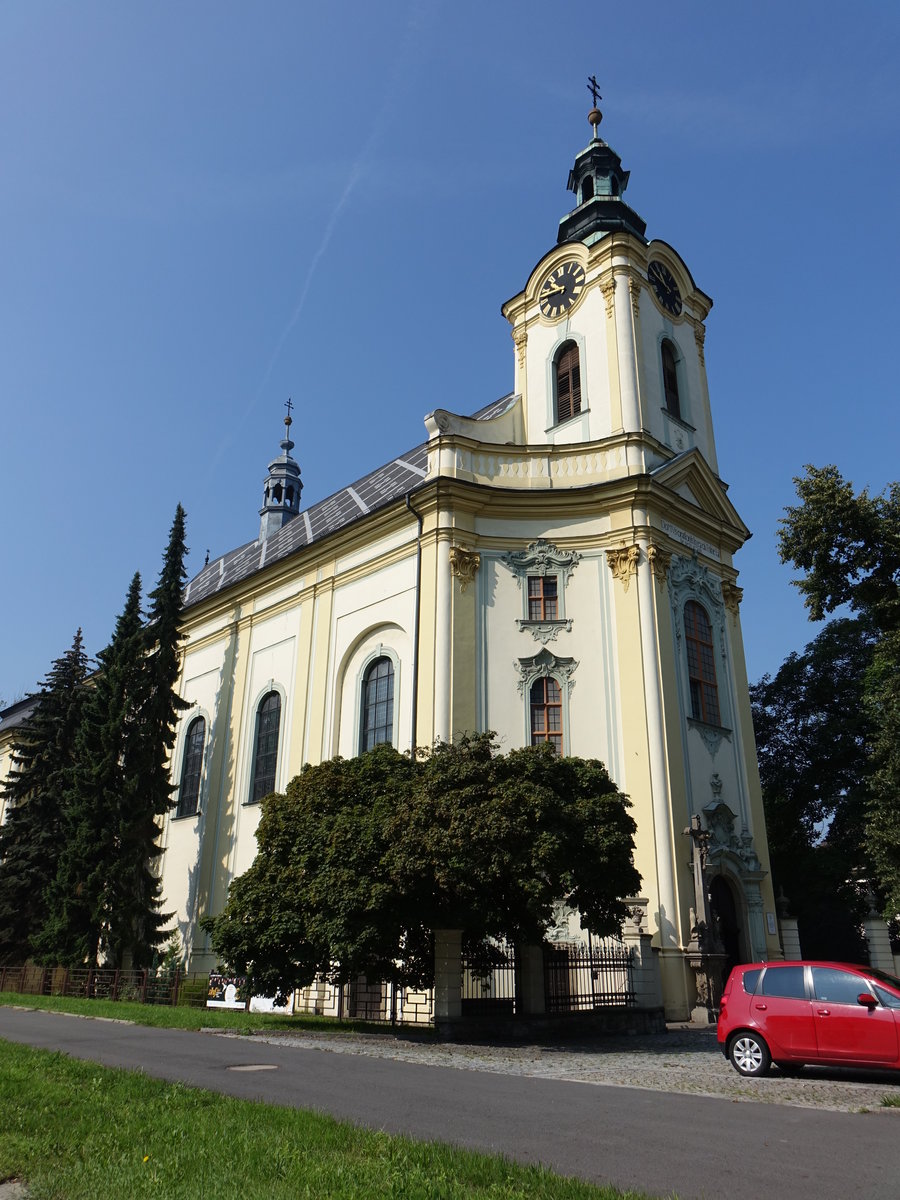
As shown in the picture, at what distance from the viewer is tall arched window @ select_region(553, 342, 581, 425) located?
2892 cm

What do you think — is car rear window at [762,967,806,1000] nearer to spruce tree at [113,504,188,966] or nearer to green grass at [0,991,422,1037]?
green grass at [0,991,422,1037]

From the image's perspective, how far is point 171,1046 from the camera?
1359cm

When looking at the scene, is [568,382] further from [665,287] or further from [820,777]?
[820,777]

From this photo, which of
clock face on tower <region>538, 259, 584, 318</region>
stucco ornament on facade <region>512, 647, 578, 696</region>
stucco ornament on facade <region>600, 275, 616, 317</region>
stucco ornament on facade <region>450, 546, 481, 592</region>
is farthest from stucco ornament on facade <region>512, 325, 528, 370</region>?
stucco ornament on facade <region>512, 647, 578, 696</region>

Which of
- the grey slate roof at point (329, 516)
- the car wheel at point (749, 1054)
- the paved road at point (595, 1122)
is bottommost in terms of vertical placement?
the paved road at point (595, 1122)

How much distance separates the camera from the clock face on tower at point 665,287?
30.6 metres

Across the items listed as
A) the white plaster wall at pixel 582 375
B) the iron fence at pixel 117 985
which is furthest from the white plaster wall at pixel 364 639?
the iron fence at pixel 117 985

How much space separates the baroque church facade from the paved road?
1207 centimetres

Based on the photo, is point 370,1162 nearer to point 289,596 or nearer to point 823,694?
point 289,596

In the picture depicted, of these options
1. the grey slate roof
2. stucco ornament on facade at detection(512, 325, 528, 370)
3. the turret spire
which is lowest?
the grey slate roof

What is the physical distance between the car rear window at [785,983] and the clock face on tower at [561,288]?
22981 mm

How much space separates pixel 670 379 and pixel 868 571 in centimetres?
887

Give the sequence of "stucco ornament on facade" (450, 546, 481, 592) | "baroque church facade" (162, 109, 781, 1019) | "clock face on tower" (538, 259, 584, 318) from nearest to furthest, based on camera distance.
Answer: "baroque church facade" (162, 109, 781, 1019) → "stucco ornament on facade" (450, 546, 481, 592) → "clock face on tower" (538, 259, 584, 318)

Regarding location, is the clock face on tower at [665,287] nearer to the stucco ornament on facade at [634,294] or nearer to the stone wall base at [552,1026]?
the stucco ornament on facade at [634,294]
